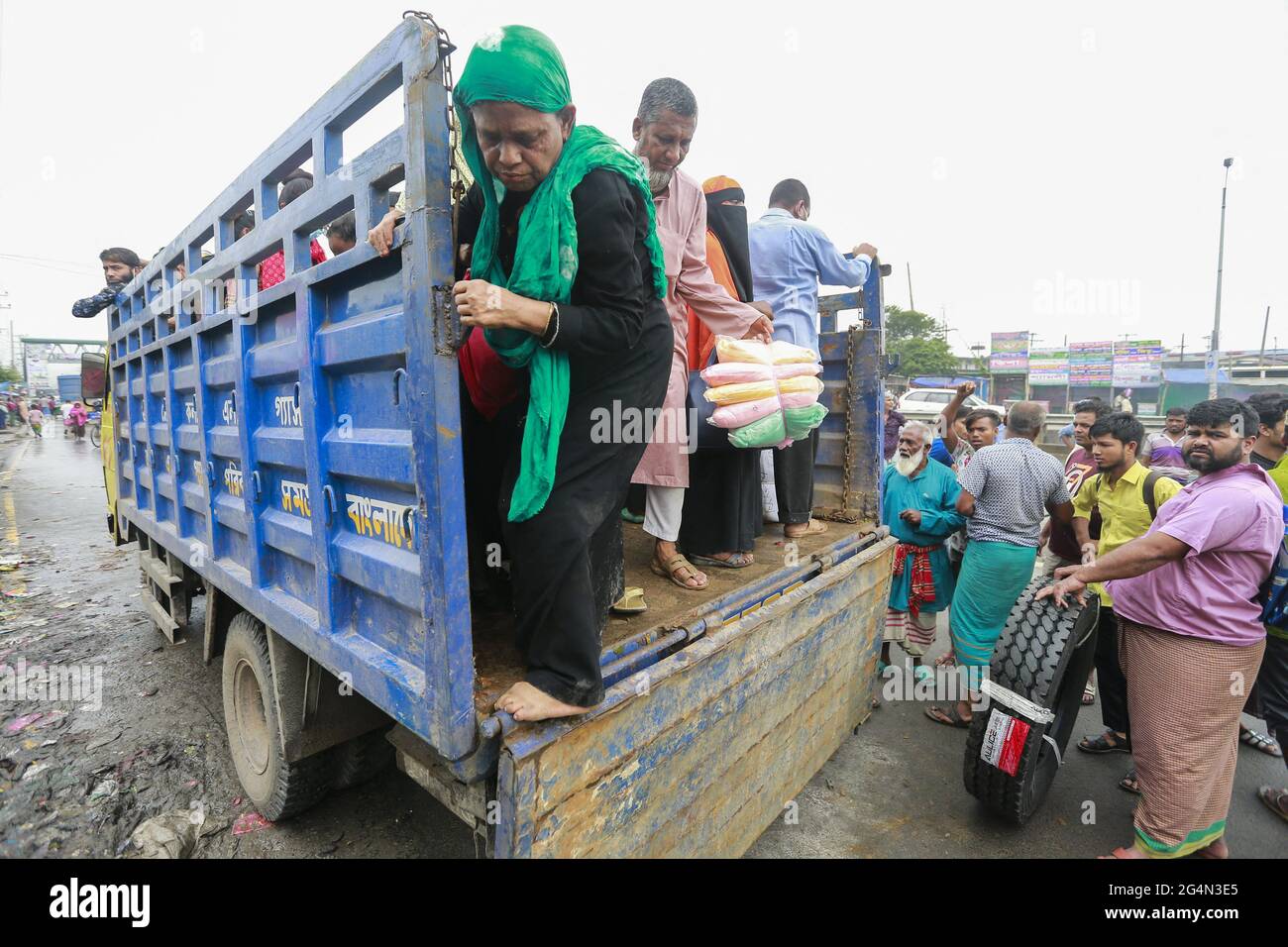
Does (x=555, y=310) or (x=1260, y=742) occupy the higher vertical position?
(x=555, y=310)

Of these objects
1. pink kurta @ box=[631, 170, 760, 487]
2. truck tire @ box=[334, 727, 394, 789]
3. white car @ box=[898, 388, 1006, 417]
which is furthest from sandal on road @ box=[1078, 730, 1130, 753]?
white car @ box=[898, 388, 1006, 417]

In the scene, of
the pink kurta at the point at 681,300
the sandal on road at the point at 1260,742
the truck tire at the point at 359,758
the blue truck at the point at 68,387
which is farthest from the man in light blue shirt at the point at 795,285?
the blue truck at the point at 68,387

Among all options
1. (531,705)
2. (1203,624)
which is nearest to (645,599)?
(531,705)

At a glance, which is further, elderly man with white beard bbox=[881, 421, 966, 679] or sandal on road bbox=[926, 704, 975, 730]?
elderly man with white beard bbox=[881, 421, 966, 679]

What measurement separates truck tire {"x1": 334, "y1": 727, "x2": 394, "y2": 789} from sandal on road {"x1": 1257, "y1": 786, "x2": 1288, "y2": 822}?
3.96 metres

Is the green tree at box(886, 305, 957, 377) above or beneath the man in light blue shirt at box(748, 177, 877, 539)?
above

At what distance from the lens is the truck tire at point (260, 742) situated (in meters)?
2.41

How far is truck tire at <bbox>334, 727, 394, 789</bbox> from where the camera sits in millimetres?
2584

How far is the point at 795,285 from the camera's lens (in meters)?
3.40

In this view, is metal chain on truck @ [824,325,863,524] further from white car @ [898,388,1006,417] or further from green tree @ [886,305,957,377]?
green tree @ [886,305,957,377]

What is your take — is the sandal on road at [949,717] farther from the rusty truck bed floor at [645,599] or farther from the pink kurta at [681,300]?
the pink kurta at [681,300]

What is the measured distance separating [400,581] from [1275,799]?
4.00m

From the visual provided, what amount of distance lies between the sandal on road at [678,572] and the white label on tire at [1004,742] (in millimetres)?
1373

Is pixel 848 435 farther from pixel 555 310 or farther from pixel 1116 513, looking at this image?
pixel 555 310
